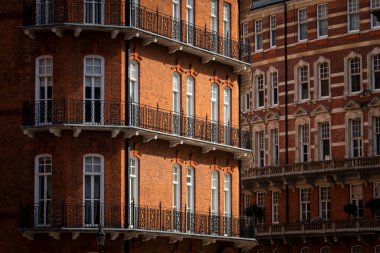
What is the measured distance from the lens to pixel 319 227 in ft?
298

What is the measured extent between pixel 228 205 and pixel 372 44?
974 inches

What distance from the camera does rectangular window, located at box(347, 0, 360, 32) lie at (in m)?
90.6

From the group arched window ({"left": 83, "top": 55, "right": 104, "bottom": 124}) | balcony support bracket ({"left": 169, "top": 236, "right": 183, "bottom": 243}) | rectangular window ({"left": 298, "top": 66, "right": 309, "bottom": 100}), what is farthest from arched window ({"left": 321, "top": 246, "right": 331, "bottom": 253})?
arched window ({"left": 83, "top": 55, "right": 104, "bottom": 124})

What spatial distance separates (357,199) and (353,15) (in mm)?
11750

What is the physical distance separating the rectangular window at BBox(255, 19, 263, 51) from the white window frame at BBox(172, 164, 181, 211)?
3425 centimetres

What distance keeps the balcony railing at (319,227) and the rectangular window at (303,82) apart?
28.1 feet

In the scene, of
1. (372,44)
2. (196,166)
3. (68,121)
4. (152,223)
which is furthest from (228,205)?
(372,44)

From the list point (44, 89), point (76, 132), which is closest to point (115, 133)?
point (76, 132)

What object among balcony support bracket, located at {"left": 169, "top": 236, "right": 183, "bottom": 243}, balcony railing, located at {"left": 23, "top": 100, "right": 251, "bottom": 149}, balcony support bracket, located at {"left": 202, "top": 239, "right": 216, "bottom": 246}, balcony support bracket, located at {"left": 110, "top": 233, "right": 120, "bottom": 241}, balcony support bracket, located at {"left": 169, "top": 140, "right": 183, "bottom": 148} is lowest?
balcony support bracket, located at {"left": 202, "top": 239, "right": 216, "bottom": 246}

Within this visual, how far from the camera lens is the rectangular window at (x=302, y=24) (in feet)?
308

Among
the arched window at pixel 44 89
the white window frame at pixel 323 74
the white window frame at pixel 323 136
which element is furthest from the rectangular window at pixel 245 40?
the arched window at pixel 44 89

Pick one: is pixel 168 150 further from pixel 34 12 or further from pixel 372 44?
pixel 372 44

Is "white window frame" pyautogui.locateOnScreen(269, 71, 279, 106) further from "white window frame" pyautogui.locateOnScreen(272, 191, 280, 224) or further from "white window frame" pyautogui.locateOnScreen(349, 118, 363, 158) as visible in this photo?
"white window frame" pyautogui.locateOnScreen(349, 118, 363, 158)

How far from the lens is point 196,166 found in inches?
2581
